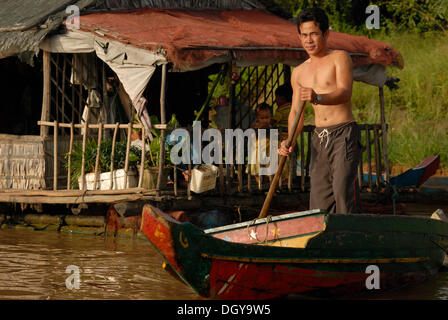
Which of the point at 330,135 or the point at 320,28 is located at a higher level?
the point at 320,28

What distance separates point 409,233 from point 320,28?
1874mm

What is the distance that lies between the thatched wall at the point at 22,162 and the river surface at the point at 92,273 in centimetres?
67

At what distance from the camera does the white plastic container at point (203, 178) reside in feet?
31.4

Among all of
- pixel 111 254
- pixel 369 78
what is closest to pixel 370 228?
pixel 111 254

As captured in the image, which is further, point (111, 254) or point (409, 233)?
point (111, 254)

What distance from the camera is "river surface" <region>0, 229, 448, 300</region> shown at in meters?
7.28

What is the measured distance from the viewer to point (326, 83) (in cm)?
702

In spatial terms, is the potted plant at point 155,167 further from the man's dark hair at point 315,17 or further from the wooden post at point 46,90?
the man's dark hair at point 315,17

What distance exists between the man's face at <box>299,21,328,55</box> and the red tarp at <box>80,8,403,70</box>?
2329 millimetres

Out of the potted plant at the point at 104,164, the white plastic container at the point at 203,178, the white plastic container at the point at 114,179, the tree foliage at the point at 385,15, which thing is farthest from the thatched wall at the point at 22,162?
the tree foliage at the point at 385,15

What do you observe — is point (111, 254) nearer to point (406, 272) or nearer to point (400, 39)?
point (406, 272)

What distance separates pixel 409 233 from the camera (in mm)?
7113
